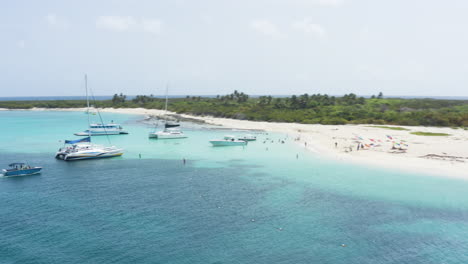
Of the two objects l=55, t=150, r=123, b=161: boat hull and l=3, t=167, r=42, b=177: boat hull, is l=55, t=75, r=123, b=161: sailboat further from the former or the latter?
l=3, t=167, r=42, b=177: boat hull

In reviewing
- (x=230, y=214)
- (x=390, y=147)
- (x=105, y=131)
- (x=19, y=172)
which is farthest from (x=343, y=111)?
(x=19, y=172)

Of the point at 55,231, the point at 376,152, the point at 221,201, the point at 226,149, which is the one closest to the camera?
the point at 55,231

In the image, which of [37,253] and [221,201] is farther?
[221,201]

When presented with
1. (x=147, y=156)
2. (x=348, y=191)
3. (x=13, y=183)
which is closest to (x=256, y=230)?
(x=348, y=191)

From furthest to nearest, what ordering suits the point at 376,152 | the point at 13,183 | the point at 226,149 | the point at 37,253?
1. the point at 226,149
2. the point at 376,152
3. the point at 13,183
4. the point at 37,253

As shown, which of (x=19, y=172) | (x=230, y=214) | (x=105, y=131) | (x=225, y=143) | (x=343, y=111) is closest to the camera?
(x=230, y=214)

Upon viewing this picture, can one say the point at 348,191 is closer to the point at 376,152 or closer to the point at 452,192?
the point at 452,192

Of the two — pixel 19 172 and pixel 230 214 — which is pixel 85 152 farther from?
pixel 230 214
